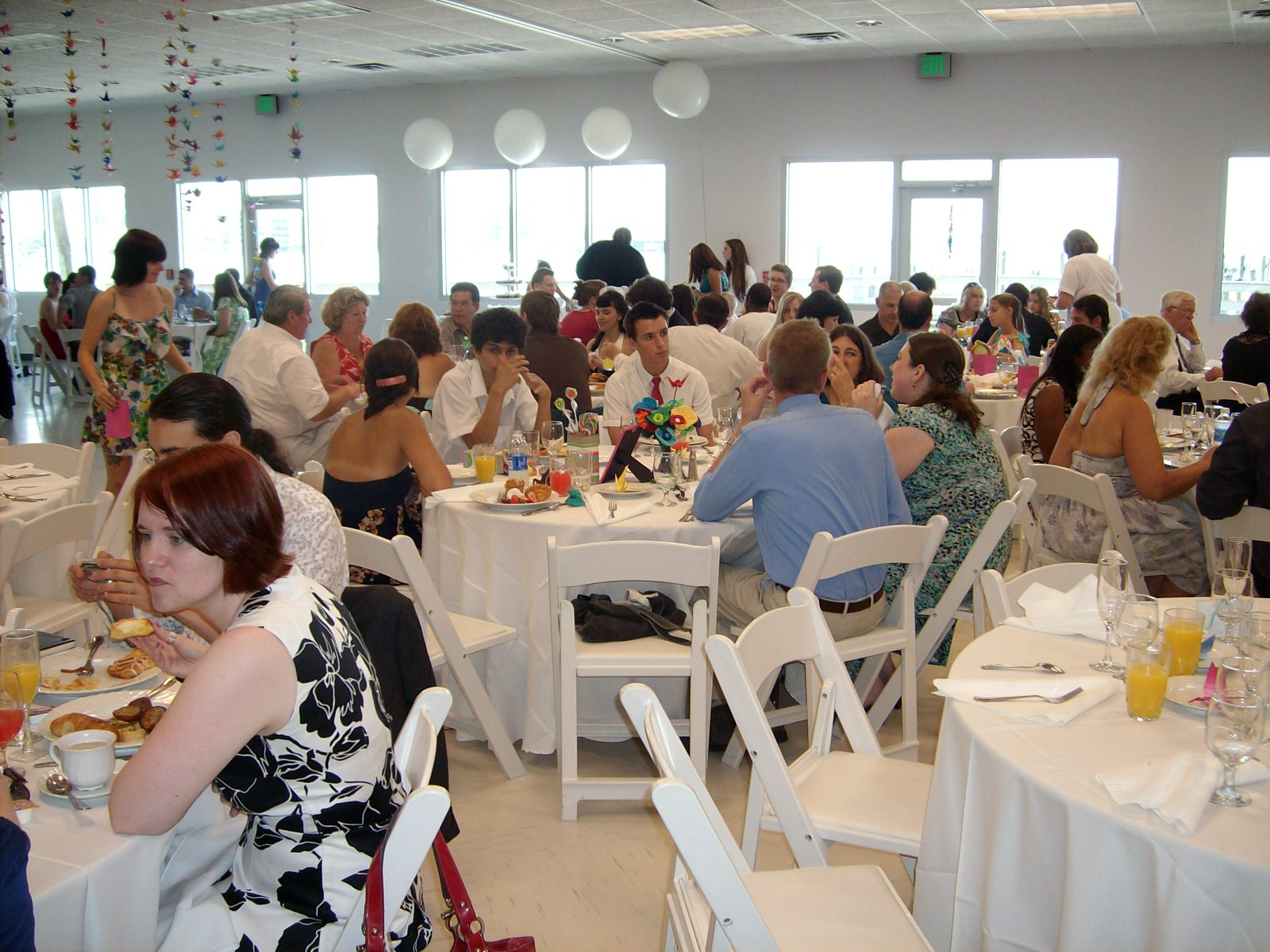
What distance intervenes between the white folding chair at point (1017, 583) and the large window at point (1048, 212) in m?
10.1

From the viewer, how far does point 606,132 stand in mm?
12242

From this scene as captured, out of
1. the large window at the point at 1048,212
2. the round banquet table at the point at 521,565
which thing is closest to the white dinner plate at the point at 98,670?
the round banquet table at the point at 521,565

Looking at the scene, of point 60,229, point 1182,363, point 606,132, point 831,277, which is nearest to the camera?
point 1182,363

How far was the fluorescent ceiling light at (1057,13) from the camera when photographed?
30.6 ft

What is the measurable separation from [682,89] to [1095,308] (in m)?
5.94

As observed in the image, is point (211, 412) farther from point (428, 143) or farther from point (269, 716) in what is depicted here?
point (428, 143)

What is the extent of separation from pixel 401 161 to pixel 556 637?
42.5 feet

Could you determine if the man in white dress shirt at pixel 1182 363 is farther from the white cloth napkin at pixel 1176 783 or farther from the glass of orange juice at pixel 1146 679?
the white cloth napkin at pixel 1176 783

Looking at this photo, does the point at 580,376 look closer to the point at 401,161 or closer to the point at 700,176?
the point at 700,176

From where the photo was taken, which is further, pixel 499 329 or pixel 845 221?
pixel 845 221

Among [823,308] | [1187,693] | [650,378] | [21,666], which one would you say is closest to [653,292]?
[823,308]

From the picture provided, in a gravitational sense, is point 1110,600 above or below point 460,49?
below

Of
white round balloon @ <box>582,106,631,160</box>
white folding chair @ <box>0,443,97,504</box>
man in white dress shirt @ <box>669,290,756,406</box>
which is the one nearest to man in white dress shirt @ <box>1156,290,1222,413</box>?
man in white dress shirt @ <box>669,290,756,406</box>

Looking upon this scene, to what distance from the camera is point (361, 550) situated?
10.6ft
